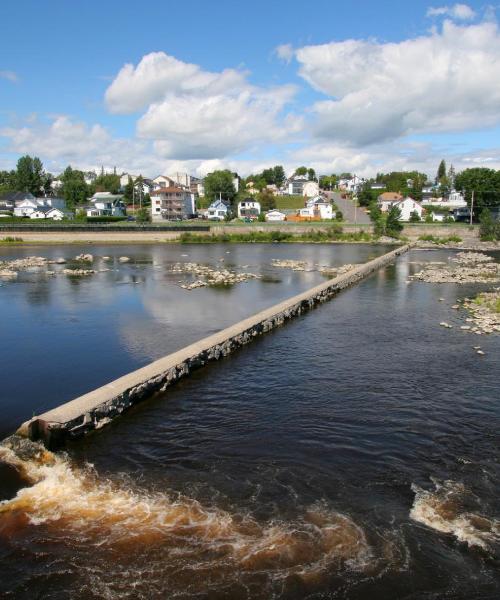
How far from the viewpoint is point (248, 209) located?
121000 mm

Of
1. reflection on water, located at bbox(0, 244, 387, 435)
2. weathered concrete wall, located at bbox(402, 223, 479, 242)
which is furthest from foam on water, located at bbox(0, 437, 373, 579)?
weathered concrete wall, located at bbox(402, 223, 479, 242)

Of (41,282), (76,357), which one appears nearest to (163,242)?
(41,282)

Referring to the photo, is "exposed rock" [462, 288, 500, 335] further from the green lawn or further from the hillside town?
the green lawn

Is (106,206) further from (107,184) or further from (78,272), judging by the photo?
(78,272)

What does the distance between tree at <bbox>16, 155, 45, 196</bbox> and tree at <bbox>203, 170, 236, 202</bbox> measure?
47253 millimetres

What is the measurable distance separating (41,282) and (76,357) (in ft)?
72.3

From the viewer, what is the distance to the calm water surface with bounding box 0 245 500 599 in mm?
6688

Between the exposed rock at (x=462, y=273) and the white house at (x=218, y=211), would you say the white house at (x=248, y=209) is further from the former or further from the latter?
the exposed rock at (x=462, y=273)

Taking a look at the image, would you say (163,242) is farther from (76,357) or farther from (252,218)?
(76,357)

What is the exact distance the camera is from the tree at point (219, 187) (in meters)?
130

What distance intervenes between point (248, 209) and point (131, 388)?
112 m

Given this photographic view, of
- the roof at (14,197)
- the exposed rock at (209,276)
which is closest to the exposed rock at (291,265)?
the exposed rock at (209,276)

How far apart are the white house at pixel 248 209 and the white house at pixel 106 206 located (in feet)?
96.5

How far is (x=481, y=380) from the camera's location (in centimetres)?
1424
